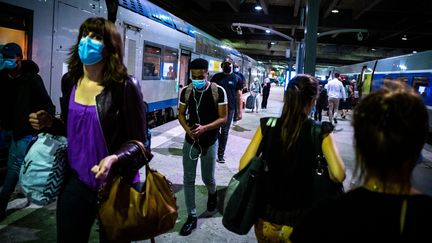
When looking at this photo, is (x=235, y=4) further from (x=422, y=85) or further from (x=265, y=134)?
(x=265, y=134)

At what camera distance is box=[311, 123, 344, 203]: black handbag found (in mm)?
2227

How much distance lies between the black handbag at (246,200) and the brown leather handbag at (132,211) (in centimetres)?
36

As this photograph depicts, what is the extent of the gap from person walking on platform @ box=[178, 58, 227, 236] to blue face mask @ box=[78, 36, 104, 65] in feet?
6.37

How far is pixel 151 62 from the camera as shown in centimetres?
949

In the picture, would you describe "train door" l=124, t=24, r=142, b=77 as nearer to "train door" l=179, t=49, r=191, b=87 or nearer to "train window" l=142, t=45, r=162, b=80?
"train window" l=142, t=45, r=162, b=80

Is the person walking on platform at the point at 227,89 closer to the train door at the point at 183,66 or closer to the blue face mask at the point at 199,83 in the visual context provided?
the blue face mask at the point at 199,83

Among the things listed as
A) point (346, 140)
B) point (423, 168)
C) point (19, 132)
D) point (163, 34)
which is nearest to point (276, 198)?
point (19, 132)

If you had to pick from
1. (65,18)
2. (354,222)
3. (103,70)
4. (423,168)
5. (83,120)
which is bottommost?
(423,168)

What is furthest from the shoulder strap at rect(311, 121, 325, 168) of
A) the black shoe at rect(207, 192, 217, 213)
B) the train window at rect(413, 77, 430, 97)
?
the train window at rect(413, 77, 430, 97)

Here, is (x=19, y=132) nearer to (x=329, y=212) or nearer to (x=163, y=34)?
(x=329, y=212)

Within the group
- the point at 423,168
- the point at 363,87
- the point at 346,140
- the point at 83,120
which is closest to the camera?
the point at 83,120

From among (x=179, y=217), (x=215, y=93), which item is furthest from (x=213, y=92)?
(x=179, y=217)

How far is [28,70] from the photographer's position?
4.16 m

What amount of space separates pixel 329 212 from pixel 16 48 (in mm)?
3890
